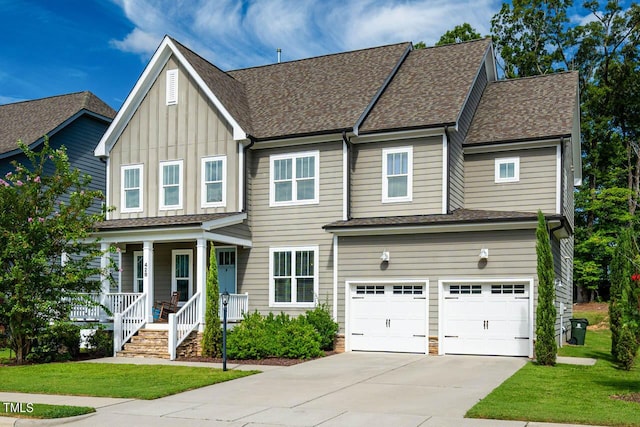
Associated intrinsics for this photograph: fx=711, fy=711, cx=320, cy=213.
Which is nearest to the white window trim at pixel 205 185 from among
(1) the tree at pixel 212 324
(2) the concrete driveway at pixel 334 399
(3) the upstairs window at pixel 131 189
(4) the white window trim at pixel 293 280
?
(4) the white window trim at pixel 293 280

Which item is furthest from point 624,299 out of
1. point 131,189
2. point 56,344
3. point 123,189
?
point 123,189

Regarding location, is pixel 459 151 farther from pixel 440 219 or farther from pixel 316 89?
pixel 316 89

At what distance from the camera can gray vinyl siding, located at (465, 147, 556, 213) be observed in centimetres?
2155

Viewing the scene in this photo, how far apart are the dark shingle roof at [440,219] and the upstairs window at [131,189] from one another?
22.9 feet

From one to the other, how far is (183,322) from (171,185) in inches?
206

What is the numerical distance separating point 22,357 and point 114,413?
28.9 feet

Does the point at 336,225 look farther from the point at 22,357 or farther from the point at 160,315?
the point at 22,357

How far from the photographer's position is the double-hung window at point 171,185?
75.6 ft

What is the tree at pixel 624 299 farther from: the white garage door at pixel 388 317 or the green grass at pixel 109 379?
the green grass at pixel 109 379

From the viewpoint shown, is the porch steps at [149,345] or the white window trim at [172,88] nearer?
the porch steps at [149,345]

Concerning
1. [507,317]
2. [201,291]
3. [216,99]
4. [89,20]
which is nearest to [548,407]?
[507,317]

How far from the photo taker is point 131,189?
78.0 ft

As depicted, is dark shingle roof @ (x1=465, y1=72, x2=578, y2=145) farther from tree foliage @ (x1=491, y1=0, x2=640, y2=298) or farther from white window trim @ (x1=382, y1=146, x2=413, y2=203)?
tree foliage @ (x1=491, y1=0, x2=640, y2=298)

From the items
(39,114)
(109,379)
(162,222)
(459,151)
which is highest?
(39,114)
